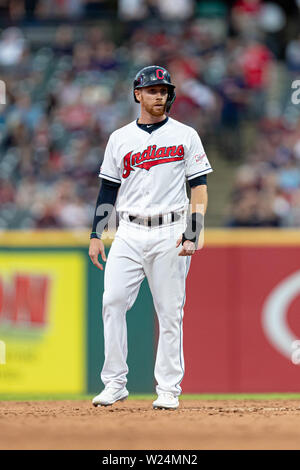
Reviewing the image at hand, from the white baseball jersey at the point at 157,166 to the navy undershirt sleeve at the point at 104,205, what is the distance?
4.5 inches

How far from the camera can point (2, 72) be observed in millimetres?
13164

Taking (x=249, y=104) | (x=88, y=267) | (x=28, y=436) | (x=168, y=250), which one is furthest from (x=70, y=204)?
(x=28, y=436)

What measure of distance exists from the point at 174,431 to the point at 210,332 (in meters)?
4.32

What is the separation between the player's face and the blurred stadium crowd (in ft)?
13.3

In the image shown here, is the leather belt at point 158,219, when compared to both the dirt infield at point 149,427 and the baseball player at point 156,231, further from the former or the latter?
the dirt infield at point 149,427

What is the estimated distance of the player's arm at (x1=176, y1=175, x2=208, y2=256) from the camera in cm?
549

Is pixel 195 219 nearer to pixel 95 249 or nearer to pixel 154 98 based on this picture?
pixel 95 249

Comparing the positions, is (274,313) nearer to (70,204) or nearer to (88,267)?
(88,267)

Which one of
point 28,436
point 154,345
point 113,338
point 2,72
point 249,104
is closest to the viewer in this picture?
point 28,436

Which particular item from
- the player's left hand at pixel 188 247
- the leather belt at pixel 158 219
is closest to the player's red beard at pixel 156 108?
the leather belt at pixel 158 219

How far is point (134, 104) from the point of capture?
11914 millimetres

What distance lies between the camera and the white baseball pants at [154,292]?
5617 mm

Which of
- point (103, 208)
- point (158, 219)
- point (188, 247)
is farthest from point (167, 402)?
point (103, 208)

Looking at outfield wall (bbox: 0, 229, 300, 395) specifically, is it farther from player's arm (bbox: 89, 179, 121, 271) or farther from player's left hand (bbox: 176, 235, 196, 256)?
player's left hand (bbox: 176, 235, 196, 256)
